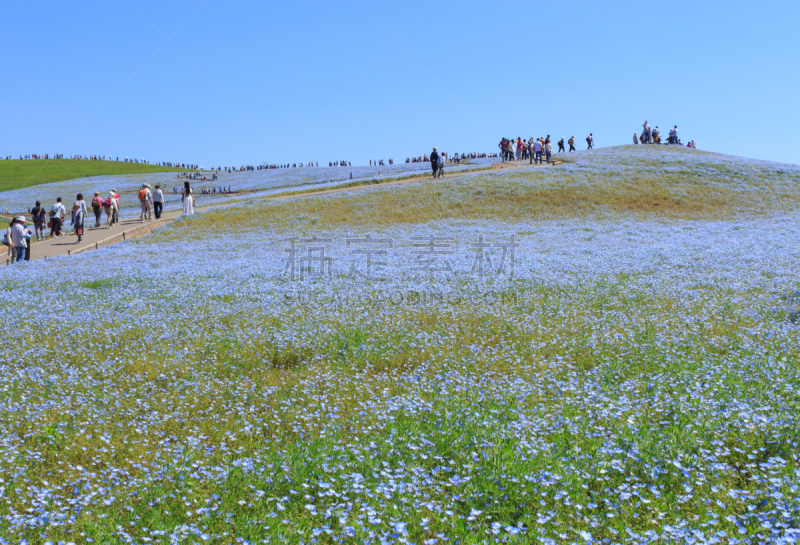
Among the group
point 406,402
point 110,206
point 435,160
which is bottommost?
point 406,402

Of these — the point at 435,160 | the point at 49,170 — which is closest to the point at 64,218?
the point at 435,160

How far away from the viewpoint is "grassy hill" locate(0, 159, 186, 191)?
8531 cm

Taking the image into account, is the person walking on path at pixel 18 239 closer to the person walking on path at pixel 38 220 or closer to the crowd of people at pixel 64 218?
the crowd of people at pixel 64 218

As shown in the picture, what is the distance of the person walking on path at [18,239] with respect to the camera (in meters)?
20.8

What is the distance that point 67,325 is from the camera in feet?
37.3

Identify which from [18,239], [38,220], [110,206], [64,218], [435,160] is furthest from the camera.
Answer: [435,160]

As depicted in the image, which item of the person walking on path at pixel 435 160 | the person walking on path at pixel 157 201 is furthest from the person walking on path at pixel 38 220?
the person walking on path at pixel 435 160

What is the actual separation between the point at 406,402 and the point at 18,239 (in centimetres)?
2018

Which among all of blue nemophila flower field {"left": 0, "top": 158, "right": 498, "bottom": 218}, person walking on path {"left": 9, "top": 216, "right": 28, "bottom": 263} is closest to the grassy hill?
blue nemophila flower field {"left": 0, "top": 158, "right": 498, "bottom": 218}

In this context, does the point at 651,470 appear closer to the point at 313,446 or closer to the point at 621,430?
the point at 621,430

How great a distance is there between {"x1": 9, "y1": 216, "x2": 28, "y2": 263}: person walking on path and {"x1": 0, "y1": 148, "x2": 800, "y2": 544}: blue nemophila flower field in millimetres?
4759

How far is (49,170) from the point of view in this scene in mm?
98562

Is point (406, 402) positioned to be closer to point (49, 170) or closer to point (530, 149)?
point (530, 149)

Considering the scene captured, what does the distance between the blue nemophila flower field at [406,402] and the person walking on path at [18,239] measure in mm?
4759
